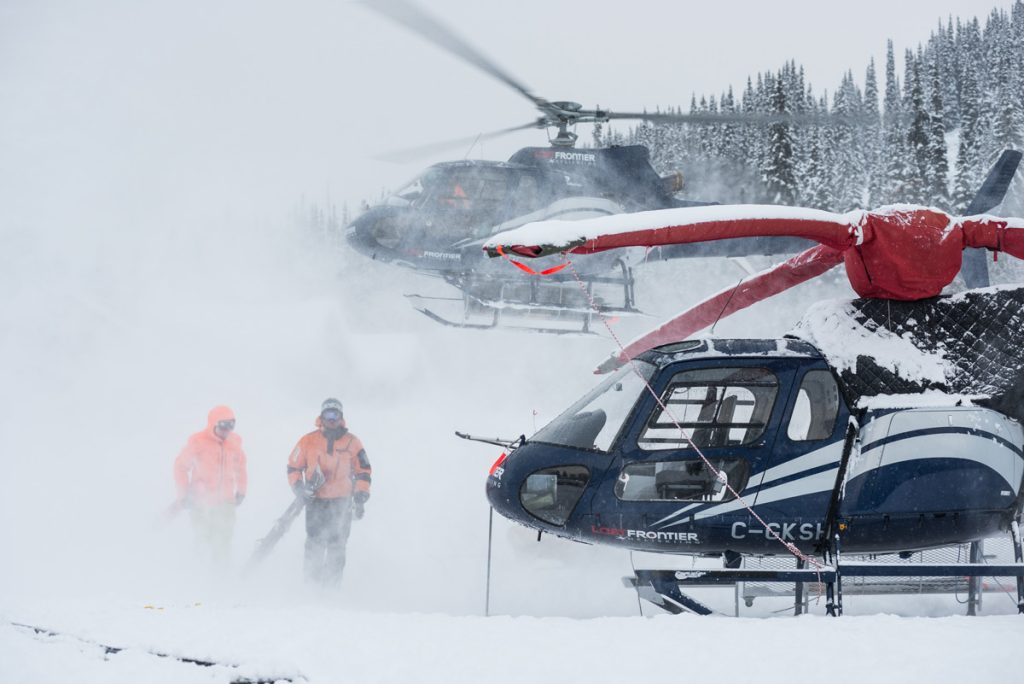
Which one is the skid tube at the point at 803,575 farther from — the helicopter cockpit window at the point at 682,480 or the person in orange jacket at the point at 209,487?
the person in orange jacket at the point at 209,487

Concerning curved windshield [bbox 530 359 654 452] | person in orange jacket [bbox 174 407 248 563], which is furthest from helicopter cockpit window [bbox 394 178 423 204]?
curved windshield [bbox 530 359 654 452]

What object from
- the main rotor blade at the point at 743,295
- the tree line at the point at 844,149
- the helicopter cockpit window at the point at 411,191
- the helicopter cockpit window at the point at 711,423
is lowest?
the helicopter cockpit window at the point at 711,423

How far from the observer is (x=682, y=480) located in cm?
511

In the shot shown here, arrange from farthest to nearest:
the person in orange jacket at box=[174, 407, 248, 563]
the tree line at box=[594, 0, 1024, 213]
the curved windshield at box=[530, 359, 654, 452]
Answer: the tree line at box=[594, 0, 1024, 213] → the person in orange jacket at box=[174, 407, 248, 563] → the curved windshield at box=[530, 359, 654, 452]

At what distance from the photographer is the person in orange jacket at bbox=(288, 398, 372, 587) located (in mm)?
7969

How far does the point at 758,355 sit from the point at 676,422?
2.20 feet

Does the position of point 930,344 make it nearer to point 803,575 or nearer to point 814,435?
point 814,435

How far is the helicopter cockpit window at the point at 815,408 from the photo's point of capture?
16.8 ft

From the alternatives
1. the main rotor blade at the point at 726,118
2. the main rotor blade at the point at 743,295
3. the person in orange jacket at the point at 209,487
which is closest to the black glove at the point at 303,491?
the person in orange jacket at the point at 209,487

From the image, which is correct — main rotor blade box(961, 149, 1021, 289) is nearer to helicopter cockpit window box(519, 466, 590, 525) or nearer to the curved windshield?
the curved windshield

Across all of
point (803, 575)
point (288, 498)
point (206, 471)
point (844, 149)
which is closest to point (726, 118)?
point (803, 575)

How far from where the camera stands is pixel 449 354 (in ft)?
73.7

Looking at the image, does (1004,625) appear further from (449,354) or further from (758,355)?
(449,354)

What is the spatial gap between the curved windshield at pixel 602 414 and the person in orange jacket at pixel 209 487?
169 inches
